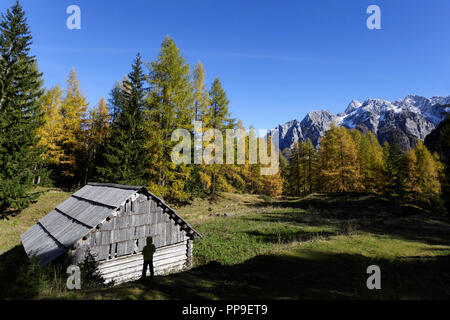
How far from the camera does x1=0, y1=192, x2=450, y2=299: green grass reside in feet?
21.3

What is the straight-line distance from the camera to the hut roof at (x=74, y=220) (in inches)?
364

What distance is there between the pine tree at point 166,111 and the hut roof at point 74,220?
7407 mm

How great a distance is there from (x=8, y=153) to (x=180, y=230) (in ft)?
60.6

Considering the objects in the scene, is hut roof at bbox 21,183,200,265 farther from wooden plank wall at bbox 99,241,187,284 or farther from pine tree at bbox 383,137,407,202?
pine tree at bbox 383,137,407,202

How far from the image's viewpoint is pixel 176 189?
2123cm

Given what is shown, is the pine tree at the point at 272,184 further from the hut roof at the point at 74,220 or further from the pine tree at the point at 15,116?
the pine tree at the point at 15,116

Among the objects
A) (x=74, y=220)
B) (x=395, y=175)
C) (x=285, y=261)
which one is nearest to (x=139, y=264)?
(x=74, y=220)

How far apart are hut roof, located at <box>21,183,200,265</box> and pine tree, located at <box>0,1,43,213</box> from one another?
30.5 feet

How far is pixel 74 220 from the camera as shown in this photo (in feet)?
35.9

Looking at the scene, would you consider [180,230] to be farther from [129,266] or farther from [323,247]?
[323,247]

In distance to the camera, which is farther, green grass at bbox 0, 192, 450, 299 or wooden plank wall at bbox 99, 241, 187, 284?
wooden plank wall at bbox 99, 241, 187, 284

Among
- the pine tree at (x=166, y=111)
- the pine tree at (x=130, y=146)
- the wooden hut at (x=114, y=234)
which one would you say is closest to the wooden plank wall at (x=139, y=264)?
the wooden hut at (x=114, y=234)

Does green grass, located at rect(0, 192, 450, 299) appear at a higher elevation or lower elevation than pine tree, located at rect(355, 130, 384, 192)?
lower

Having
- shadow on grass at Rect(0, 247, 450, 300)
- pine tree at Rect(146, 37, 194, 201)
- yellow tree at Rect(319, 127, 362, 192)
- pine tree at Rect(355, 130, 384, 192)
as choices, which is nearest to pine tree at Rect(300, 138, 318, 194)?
yellow tree at Rect(319, 127, 362, 192)
